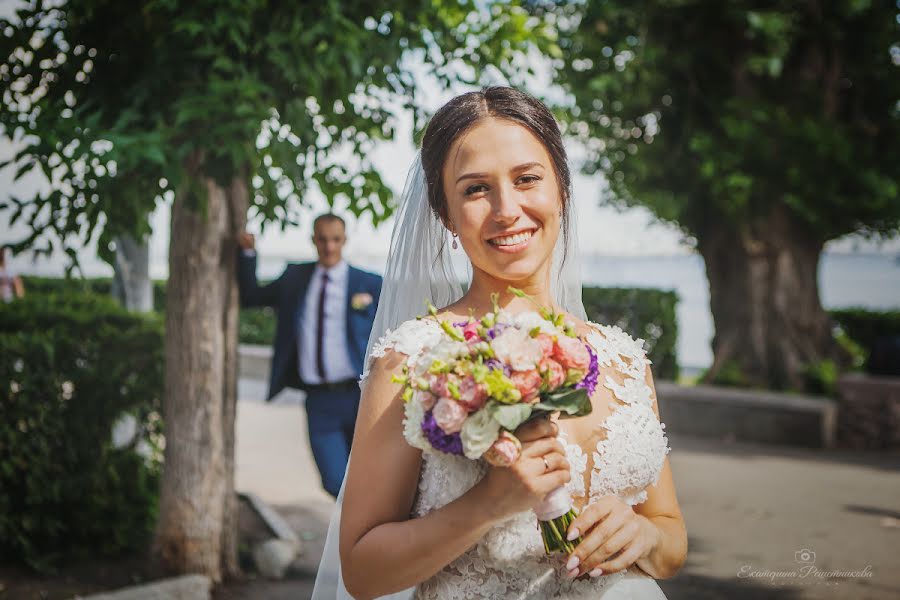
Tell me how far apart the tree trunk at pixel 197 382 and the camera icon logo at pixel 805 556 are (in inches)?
162

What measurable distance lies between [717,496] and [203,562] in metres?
4.81

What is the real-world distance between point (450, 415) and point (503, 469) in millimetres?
191

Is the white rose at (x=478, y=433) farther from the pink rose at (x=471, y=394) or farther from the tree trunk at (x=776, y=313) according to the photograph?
the tree trunk at (x=776, y=313)

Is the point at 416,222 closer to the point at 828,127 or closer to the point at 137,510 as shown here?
the point at 137,510

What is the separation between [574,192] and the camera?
7.57 ft

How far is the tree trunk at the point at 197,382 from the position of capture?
4.62 meters

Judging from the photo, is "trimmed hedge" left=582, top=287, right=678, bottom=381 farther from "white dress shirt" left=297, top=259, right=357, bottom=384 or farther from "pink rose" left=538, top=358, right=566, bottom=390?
"pink rose" left=538, top=358, right=566, bottom=390

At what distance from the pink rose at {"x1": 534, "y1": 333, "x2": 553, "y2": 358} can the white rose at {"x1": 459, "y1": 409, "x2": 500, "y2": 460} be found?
7.1 inches

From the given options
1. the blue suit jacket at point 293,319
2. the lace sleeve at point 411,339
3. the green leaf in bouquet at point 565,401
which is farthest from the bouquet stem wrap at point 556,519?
the blue suit jacket at point 293,319

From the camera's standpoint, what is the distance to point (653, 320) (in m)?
12.0

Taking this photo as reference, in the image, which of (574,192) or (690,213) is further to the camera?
(690,213)

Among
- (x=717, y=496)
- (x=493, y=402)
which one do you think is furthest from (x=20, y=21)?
(x=717, y=496)

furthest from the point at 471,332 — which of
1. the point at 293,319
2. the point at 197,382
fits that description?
the point at 293,319

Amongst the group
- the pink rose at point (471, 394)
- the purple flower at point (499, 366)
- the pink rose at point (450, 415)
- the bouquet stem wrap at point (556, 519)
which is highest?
the purple flower at point (499, 366)
